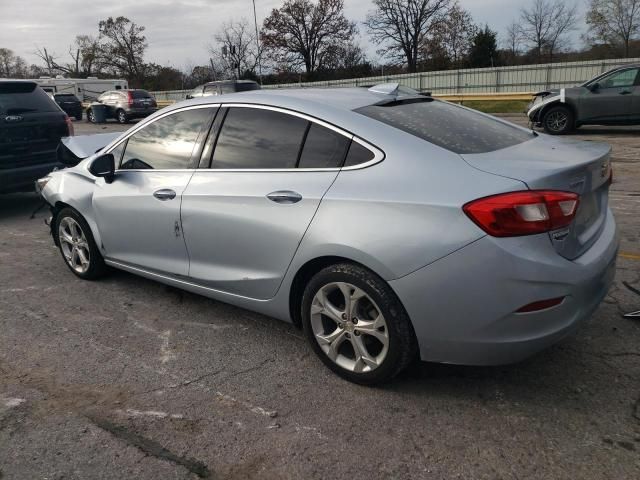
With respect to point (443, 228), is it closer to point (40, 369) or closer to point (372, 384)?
point (372, 384)

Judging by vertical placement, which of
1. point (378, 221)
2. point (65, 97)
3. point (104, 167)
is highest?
point (65, 97)

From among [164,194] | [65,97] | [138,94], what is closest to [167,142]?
[164,194]

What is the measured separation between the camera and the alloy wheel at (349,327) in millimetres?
2803

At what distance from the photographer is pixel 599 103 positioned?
1283 cm

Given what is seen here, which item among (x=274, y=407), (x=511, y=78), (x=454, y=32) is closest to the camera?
(x=274, y=407)

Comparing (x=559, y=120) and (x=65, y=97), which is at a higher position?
(x=65, y=97)

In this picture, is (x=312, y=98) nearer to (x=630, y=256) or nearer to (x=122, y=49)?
(x=630, y=256)

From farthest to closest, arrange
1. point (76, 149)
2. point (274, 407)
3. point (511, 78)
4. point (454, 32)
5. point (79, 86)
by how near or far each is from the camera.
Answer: point (454, 32), point (79, 86), point (511, 78), point (76, 149), point (274, 407)

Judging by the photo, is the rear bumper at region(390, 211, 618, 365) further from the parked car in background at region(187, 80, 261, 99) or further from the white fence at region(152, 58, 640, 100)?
the white fence at region(152, 58, 640, 100)

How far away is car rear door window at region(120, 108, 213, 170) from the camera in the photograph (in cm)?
372

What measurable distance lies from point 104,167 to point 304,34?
59.0 metres

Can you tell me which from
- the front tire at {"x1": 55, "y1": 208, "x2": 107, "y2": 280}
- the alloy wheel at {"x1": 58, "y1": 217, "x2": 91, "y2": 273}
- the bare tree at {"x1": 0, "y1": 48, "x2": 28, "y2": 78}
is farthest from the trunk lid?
the bare tree at {"x1": 0, "y1": 48, "x2": 28, "y2": 78}

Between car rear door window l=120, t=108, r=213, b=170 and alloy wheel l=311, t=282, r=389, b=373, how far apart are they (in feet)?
4.62

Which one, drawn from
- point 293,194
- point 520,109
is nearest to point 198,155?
point 293,194
